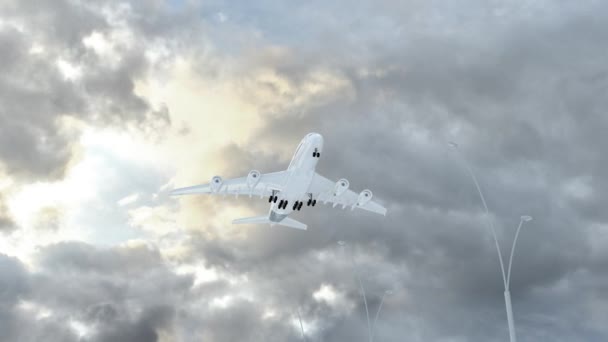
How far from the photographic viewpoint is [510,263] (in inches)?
1167

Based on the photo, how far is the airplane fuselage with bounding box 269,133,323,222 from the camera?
51531 mm

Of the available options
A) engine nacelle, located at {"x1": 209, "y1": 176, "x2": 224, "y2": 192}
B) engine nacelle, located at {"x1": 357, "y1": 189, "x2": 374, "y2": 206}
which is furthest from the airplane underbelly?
engine nacelle, located at {"x1": 357, "y1": 189, "x2": 374, "y2": 206}

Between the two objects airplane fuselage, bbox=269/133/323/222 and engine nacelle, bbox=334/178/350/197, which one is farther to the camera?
engine nacelle, bbox=334/178/350/197

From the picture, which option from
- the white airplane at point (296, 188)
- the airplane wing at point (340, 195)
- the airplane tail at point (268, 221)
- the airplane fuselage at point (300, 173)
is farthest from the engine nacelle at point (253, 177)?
the airplane tail at point (268, 221)

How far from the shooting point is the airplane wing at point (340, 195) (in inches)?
2400

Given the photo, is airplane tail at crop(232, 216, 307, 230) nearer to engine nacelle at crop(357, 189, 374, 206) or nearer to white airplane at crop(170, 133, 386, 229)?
white airplane at crop(170, 133, 386, 229)

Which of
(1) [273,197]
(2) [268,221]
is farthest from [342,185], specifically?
(2) [268,221]

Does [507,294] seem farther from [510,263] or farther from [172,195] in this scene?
[172,195]

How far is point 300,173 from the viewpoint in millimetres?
53562

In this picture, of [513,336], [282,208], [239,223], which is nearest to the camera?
[513,336]

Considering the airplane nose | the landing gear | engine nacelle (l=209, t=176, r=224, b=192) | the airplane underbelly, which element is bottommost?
the airplane underbelly

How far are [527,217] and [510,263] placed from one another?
269cm

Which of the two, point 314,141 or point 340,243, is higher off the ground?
point 314,141

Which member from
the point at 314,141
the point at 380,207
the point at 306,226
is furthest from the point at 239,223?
the point at 314,141
